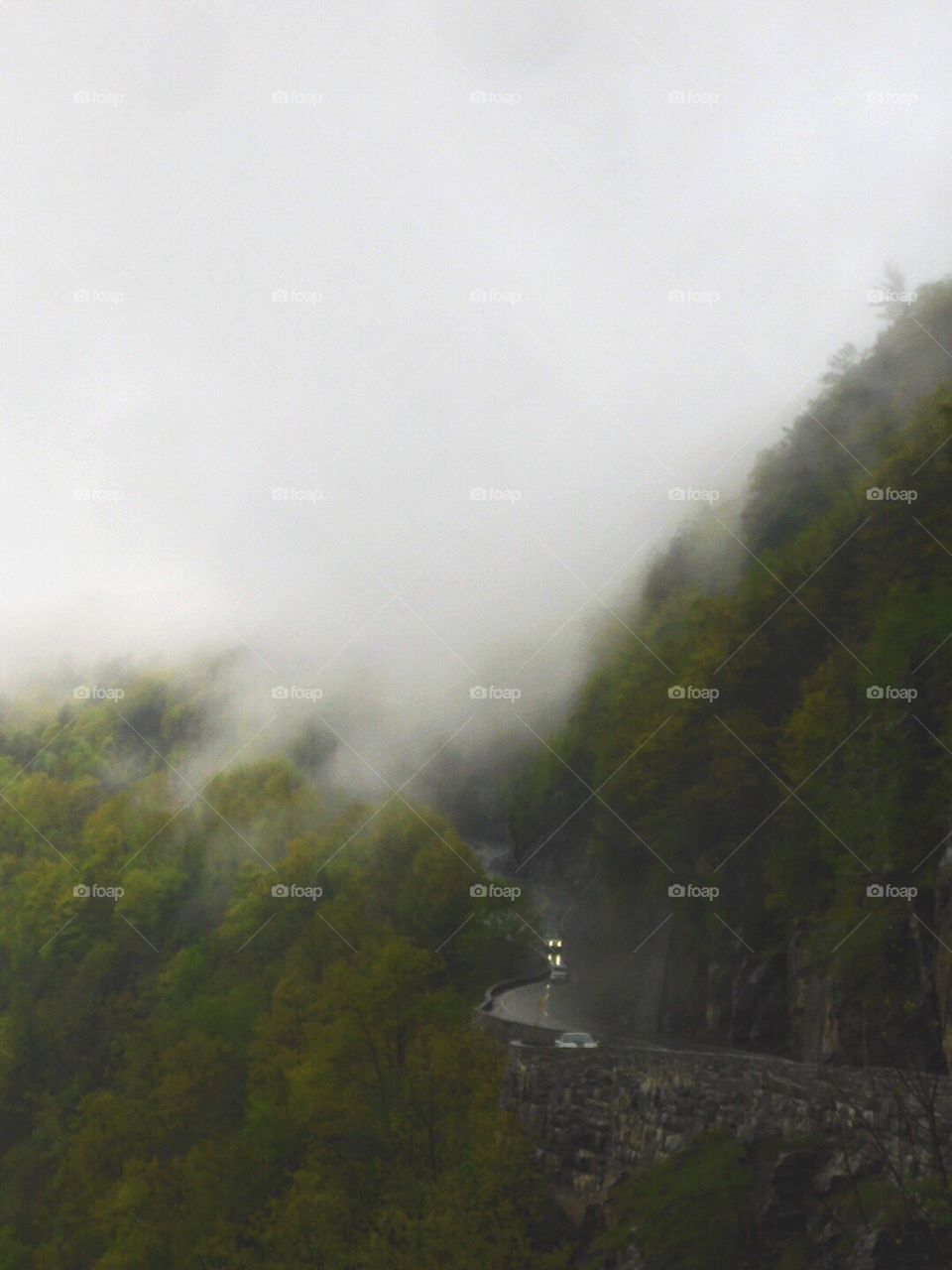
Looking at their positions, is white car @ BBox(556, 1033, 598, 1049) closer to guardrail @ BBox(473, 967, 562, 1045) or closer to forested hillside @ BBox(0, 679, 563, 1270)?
guardrail @ BBox(473, 967, 562, 1045)

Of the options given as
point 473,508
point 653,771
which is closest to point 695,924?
point 653,771

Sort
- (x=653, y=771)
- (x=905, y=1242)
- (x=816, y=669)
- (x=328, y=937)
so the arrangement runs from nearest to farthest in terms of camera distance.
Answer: (x=905, y=1242) < (x=816, y=669) < (x=653, y=771) < (x=328, y=937)

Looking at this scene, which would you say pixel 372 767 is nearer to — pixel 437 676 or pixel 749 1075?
pixel 437 676

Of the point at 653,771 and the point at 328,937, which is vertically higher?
the point at 653,771

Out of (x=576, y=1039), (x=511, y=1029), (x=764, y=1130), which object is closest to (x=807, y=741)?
(x=576, y=1039)

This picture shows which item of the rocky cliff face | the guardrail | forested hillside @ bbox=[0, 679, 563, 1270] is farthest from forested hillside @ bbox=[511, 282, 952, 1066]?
forested hillside @ bbox=[0, 679, 563, 1270]

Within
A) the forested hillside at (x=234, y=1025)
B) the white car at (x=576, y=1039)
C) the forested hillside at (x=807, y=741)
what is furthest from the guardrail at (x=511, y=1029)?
the forested hillside at (x=807, y=741)

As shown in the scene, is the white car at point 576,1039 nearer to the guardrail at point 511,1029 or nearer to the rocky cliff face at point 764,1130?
the guardrail at point 511,1029

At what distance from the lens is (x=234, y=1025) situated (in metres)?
40.3

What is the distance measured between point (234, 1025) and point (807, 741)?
23926 millimetres

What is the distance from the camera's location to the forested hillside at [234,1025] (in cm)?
2383

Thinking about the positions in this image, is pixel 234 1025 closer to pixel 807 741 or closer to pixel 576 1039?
pixel 576 1039

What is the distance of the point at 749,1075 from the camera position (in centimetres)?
1538

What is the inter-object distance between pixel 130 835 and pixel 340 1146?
36688 mm
